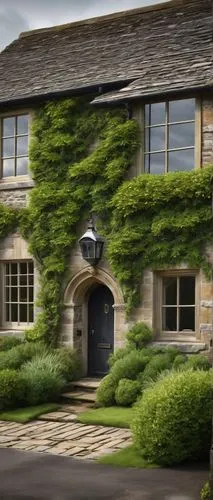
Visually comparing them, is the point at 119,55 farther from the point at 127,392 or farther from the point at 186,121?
the point at 127,392

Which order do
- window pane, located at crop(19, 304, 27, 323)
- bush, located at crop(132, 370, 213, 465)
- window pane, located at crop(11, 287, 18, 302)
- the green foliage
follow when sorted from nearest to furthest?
the green foliage → bush, located at crop(132, 370, 213, 465) → window pane, located at crop(19, 304, 27, 323) → window pane, located at crop(11, 287, 18, 302)

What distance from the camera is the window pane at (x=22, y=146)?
1538cm

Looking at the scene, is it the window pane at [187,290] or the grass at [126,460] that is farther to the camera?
the window pane at [187,290]

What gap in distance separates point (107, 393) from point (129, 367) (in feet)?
1.96

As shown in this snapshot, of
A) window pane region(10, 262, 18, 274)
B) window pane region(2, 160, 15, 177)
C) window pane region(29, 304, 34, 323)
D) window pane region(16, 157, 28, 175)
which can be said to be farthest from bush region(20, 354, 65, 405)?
window pane region(2, 160, 15, 177)

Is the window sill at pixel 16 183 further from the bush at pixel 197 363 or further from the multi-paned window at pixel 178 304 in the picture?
the bush at pixel 197 363

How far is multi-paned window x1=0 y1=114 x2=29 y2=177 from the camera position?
15.4m

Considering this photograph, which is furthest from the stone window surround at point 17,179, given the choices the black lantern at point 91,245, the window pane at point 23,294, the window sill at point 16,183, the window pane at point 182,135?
the window pane at point 182,135

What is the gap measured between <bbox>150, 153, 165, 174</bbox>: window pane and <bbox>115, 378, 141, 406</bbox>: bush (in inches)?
164

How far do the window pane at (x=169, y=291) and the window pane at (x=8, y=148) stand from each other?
4.84 metres

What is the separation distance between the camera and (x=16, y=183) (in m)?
15.2

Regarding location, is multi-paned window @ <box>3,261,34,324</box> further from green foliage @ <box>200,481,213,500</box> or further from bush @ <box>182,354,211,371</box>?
green foliage @ <box>200,481,213,500</box>

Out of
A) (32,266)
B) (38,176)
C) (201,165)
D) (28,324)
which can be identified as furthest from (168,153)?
(28,324)

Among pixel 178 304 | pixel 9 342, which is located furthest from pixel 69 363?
pixel 178 304
